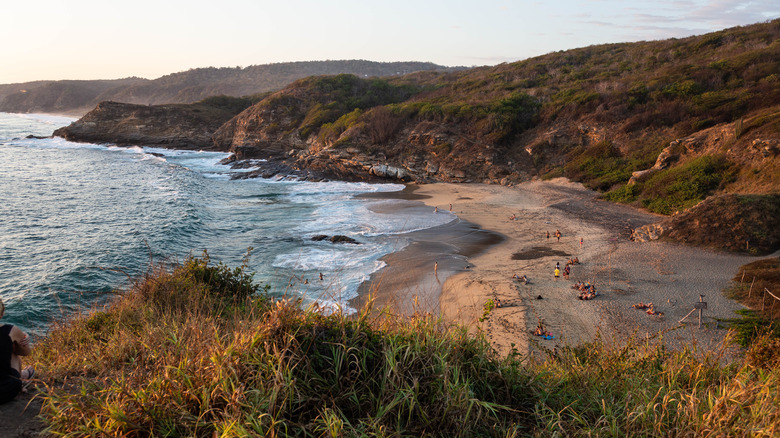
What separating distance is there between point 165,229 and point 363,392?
824 inches

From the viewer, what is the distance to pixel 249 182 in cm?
3778

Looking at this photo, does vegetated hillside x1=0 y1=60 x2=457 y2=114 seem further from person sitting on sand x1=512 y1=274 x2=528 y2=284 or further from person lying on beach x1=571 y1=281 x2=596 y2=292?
person lying on beach x1=571 y1=281 x2=596 y2=292

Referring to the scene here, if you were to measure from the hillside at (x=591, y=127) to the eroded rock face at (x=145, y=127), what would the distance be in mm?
11852

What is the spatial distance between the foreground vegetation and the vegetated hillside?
441 ft

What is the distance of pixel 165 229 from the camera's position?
2095 cm

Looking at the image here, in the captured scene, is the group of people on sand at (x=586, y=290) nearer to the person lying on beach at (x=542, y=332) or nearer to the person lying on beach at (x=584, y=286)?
the person lying on beach at (x=584, y=286)

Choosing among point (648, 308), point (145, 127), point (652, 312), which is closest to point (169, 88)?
point (145, 127)

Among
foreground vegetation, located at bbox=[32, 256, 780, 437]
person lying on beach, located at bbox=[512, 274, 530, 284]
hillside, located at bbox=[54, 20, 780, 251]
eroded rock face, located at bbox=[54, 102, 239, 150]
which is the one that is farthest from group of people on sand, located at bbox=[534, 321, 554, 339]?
eroded rock face, located at bbox=[54, 102, 239, 150]

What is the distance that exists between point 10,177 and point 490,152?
134 feet

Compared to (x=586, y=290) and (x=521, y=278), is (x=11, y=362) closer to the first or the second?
(x=521, y=278)

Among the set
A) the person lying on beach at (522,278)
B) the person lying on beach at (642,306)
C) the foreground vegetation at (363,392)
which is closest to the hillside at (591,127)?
the person lying on beach at (642,306)

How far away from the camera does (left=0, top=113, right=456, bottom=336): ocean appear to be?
543 inches

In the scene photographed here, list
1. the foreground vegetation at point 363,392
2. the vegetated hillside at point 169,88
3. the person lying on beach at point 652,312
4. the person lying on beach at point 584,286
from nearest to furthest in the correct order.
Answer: the foreground vegetation at point 363,392 < the person lying on beach at point 652,312 < the person lying on beach at point 584,286 < the vegetated hillside at point 169,88

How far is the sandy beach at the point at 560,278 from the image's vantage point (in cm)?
1040
